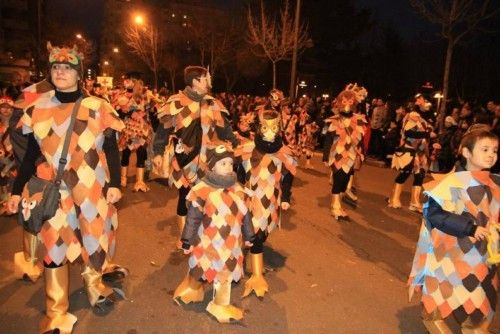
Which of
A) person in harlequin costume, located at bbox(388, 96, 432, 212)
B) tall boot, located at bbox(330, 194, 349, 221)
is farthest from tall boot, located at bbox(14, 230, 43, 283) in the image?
person in harlequin costume, located at bbox(388, 96, 432, 212)

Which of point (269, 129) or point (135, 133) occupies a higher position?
point (269, 129)

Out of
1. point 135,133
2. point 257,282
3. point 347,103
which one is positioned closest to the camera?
point 257,282

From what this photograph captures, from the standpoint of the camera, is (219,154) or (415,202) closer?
(219,154)

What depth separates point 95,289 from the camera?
416 cm

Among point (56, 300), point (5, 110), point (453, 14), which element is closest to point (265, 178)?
point (56, 300)

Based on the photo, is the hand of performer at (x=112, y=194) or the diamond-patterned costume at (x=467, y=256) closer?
the diamond-patterned costume at (x=467, y=256)

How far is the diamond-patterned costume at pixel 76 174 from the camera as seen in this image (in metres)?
3.53

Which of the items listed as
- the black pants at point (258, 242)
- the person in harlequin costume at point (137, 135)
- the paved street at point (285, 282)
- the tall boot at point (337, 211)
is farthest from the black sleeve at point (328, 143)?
the person in harlequin costume at point (137, 135)

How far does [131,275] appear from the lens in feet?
16.1

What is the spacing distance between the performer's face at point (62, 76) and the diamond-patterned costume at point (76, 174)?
0.13 m

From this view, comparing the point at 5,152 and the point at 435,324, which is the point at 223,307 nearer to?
the point at 435,324

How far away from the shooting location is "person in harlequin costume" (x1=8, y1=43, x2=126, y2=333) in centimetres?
354

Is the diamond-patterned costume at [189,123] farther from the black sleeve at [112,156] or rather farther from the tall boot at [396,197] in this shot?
the tall boot at [396,197]

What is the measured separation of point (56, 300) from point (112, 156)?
1220 millimetres
